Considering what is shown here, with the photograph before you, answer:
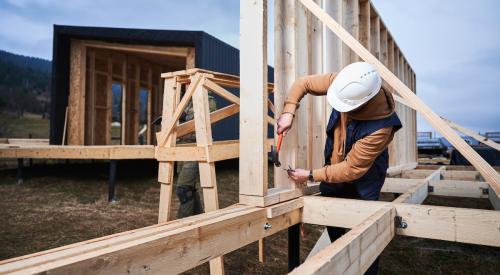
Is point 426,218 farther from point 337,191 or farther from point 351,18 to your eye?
point 351,18

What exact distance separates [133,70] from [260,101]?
10.8m

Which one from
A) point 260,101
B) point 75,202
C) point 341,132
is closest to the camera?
point 260,101

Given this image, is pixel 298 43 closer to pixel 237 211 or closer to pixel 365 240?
pixel 237 211

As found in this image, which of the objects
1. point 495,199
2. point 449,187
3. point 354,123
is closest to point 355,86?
point 354,123

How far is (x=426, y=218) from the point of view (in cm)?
224

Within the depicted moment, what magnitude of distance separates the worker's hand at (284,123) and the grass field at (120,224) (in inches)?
73.2

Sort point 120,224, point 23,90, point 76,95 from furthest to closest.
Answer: point 23,90 < point 76,95 < point 120,224

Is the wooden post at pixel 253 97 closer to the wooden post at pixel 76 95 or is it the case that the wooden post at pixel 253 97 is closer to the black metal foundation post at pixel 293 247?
the black metal foundation post at pixel 293 247

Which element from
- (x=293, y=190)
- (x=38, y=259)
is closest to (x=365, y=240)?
(x=293, y=190)

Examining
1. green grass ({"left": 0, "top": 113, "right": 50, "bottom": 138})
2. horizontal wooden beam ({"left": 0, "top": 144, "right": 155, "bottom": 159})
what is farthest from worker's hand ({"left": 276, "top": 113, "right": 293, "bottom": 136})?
green grass ({"left": 0, "top": 113, "right": 50, "bottom": 138})

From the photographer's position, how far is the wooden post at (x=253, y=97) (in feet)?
7.00

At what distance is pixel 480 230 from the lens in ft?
6.89

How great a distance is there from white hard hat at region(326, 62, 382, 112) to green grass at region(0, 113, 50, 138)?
2334 cm

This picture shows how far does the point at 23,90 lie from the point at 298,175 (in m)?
41.6
